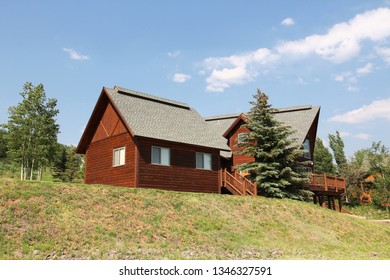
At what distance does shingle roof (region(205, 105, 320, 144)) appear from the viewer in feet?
129

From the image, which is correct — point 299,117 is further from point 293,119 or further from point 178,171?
point 178,171

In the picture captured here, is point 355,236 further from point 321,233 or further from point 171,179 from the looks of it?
point 171,179

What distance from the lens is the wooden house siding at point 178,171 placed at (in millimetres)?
25578

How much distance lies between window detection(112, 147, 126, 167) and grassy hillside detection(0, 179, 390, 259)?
15.6ft

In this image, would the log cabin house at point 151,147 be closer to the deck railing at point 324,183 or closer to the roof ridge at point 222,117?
the deck railing at point 324,183

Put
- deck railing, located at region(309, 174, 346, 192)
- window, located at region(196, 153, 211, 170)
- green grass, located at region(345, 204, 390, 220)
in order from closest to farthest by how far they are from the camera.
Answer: window, located at region(196, 153, 211, 170), deck railing, located at region(309, 174, 346, 192), green grass, located at region(345, 204, 390, 220)

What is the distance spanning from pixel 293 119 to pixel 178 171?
18.8 meters

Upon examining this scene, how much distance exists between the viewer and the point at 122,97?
29.1 metres

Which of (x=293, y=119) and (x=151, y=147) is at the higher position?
(x=293, y=119)

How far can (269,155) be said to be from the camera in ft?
99.0

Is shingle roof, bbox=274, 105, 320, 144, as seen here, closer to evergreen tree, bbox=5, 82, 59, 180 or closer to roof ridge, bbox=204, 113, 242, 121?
roof ridge, bbox=204, 113, 242, 121

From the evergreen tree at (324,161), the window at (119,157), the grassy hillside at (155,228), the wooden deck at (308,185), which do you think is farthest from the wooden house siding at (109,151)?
the evergreen tree at (324,161)

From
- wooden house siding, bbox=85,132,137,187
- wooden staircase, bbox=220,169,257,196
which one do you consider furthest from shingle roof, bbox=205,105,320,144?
wooden house siding, bbox=85,132,137,187


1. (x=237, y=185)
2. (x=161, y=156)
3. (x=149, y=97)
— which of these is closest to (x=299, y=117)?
(x=237, y=185)
